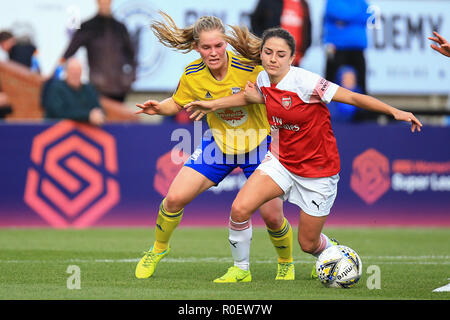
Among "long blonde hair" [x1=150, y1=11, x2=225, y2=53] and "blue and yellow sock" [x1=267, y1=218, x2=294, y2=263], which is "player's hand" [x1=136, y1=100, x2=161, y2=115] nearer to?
"long blonde hair" [x1=150, y1=11, x2=225, y2=53]

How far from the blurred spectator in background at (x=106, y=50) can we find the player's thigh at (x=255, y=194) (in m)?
7.45

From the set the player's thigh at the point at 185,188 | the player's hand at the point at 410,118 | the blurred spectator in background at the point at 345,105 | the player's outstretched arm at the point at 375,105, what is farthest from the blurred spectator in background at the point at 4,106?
the player's hand at the point at 410,118

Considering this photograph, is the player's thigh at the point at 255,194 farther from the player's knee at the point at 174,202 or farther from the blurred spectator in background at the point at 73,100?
the blurred spectator in background at the point at 73,100

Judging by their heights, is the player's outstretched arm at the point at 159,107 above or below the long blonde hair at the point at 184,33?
below

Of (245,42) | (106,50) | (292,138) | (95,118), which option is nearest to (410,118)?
(292,138)

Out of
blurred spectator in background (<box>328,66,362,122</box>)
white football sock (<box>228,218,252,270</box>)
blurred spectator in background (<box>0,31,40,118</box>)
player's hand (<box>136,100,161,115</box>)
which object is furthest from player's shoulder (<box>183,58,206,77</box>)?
blurred spectator in background (<box>0,31,40,118</box>)

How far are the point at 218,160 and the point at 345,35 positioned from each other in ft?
24.0

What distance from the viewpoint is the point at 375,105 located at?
259 inches

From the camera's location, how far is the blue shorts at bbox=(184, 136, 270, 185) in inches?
→ 296

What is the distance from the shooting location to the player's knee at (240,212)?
7.02 meters

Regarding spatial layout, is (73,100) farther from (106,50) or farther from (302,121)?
(302,121)

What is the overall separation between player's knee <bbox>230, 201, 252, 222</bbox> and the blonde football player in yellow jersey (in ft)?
0.76
